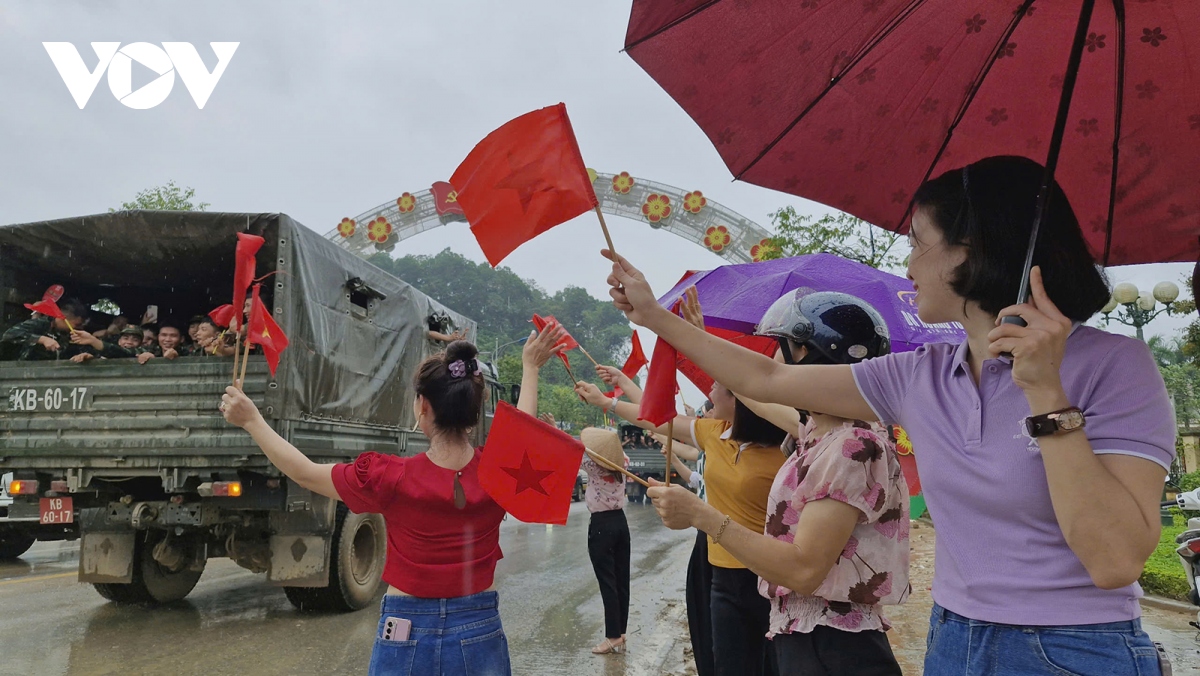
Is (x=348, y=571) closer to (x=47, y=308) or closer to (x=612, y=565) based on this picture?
(x=612, y=565)

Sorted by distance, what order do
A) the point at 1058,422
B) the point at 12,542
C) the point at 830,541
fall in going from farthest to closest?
the point at 12,542, the point at 830,541, the point at 1058,422

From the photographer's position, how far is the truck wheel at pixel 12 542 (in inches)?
Answer: 376

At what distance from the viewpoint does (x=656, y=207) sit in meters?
27.0

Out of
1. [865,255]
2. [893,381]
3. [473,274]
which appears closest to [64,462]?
[893,381]

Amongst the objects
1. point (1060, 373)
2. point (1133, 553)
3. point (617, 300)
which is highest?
point (617, 300)

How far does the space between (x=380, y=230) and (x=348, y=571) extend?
2248 cm

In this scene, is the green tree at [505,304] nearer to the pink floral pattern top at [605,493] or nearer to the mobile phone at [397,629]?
the pink floral pattern top at [605,493]

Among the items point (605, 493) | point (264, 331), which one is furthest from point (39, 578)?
point (264, 331)

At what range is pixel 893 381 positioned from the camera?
1.81 m

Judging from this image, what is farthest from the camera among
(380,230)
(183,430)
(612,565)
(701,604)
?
(380,230)

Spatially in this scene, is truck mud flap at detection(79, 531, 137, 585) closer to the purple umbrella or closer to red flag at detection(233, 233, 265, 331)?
red flag at detection(233, 233, 265, 331)

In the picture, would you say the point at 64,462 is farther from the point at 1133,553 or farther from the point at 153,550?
the point at 1133,553

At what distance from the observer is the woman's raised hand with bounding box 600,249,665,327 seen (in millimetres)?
1864

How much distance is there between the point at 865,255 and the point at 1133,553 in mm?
15170
